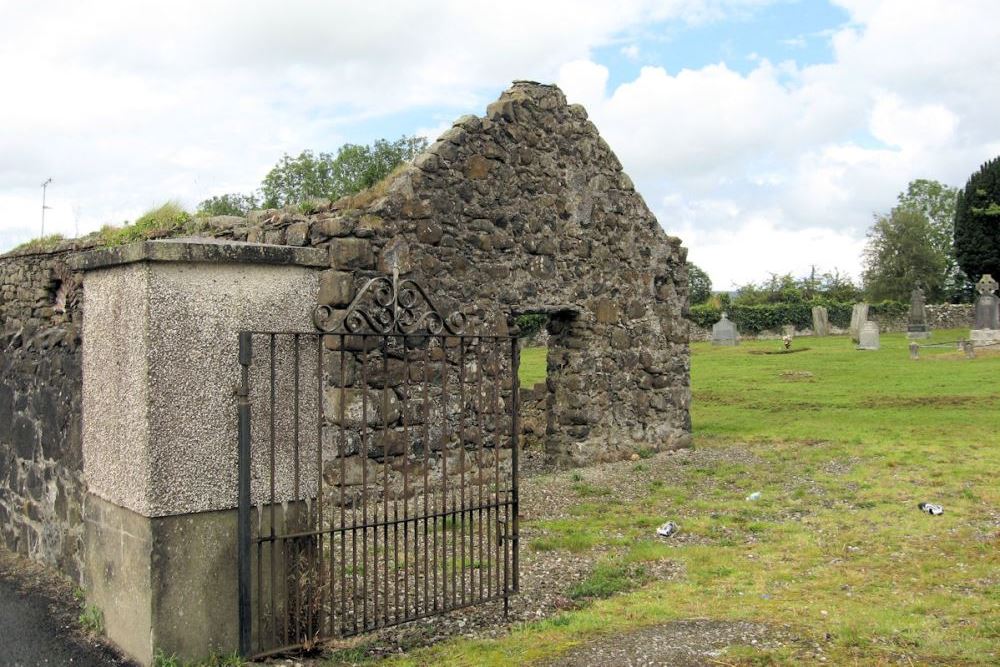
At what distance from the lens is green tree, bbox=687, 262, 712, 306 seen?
173 feet

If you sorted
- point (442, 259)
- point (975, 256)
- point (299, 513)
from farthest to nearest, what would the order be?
point (975, 256) → point (442, 259) → point (299, 513)

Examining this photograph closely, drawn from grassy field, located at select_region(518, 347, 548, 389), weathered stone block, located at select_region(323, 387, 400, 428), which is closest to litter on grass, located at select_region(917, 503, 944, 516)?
weathered stone block, located at select_region(323, 387, 400, 428)

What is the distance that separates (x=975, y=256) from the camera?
44969 mm

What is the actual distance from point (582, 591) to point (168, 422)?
3.18 m

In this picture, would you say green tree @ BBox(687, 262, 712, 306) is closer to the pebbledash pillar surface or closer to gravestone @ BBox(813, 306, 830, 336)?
gravestone @ BBox(813, 306, 830, 336)

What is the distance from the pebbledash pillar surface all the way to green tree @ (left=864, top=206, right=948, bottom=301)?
53.4 m

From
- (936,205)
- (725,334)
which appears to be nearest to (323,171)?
(725,334)

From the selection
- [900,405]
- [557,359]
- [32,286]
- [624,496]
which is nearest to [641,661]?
[624,496]

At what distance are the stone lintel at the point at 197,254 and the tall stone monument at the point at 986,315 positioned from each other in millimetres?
27458

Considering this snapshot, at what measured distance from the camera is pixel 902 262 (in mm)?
53625

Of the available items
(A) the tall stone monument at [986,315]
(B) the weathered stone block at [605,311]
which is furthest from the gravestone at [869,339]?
(B) the weathered stone block at [605,311]

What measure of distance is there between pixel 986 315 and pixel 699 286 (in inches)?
1136

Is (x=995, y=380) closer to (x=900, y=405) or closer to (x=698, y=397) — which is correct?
(x=900, y=405)

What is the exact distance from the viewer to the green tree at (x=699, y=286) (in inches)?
2079
